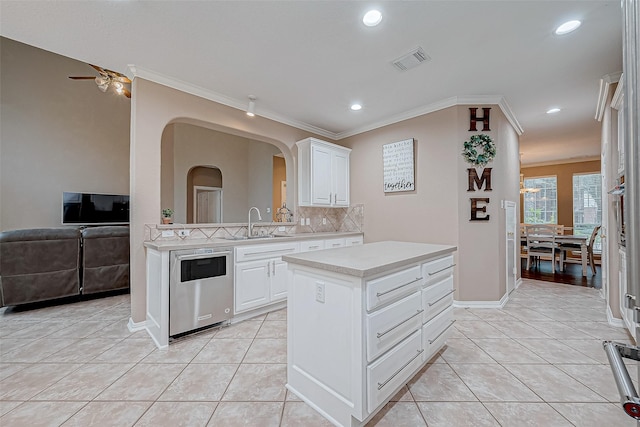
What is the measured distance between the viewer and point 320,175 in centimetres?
420

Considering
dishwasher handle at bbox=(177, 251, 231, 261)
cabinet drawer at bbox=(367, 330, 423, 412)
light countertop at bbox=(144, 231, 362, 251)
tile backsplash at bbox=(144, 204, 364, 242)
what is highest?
tile backsplash at bbox=(144, 204, 364, 242)

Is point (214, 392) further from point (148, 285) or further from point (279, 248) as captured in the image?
point (279, 248)

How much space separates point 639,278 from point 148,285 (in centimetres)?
331

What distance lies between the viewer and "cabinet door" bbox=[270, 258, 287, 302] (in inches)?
126

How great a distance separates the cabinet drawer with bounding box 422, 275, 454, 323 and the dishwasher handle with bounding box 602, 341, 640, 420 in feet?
3.87

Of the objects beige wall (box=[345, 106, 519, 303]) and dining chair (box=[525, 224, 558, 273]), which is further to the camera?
dining chair (box=[525, 224, 558, 273])

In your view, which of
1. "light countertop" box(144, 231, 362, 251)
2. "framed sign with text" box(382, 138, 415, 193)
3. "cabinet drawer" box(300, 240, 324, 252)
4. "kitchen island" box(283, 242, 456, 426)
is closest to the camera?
"kitchen island" box(283, 242, 456, 426)

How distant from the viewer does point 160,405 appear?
5.31ft

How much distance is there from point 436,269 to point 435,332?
475 mm

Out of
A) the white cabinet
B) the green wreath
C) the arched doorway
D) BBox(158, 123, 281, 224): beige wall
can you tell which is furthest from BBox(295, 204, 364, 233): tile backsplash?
the arched doorway

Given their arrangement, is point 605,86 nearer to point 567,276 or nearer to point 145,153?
point 567,276

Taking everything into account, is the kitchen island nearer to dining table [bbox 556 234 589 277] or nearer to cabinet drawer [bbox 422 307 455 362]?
cabinet drawer [bbox 422 307 455 362]

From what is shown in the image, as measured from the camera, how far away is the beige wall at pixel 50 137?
14.6ft

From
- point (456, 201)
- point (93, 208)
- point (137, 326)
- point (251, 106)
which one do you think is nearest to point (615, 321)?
point (456, 201)
